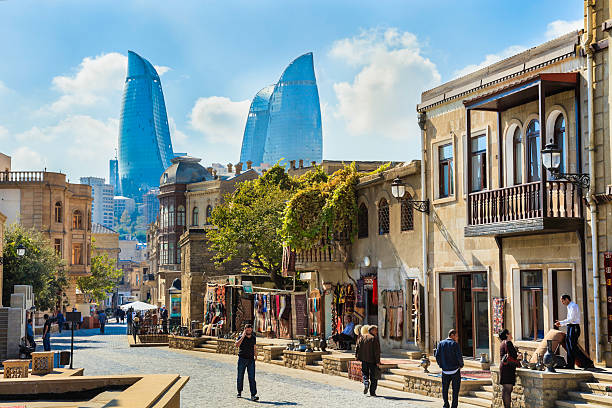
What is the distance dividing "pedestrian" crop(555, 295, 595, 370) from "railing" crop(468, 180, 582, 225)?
1.87 m

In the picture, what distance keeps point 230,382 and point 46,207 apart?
4632cm

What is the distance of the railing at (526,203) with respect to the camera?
57.5ft

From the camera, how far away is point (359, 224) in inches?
1123

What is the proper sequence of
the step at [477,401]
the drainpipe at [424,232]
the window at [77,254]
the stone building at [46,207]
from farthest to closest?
1. the window at [77,254]
2. the stone building at [46,207]
3. the drainpipe at [424,232]
4. the step at [477,401]

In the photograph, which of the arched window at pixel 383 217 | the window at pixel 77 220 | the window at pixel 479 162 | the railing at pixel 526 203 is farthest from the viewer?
the window at pixel 77 220

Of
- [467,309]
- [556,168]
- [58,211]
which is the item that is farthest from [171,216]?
[556,168]

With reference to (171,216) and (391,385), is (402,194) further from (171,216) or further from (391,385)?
(171,216)

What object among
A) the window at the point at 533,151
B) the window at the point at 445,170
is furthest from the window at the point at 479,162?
the window at the point at 533,151

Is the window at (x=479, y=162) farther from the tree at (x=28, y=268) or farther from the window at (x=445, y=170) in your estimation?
the tree at (x=28, y=268)

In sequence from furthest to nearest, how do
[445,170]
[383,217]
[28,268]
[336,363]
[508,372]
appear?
1. [28,268]
2. [383,217]
3. [445,170]
4. [336,363]
5. [508,372]

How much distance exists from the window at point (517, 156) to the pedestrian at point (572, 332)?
3762 millimetres

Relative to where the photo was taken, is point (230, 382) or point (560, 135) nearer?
point (560, 135)

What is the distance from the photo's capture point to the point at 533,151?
1909cm

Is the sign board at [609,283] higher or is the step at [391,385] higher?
the sign board at [609,283]
